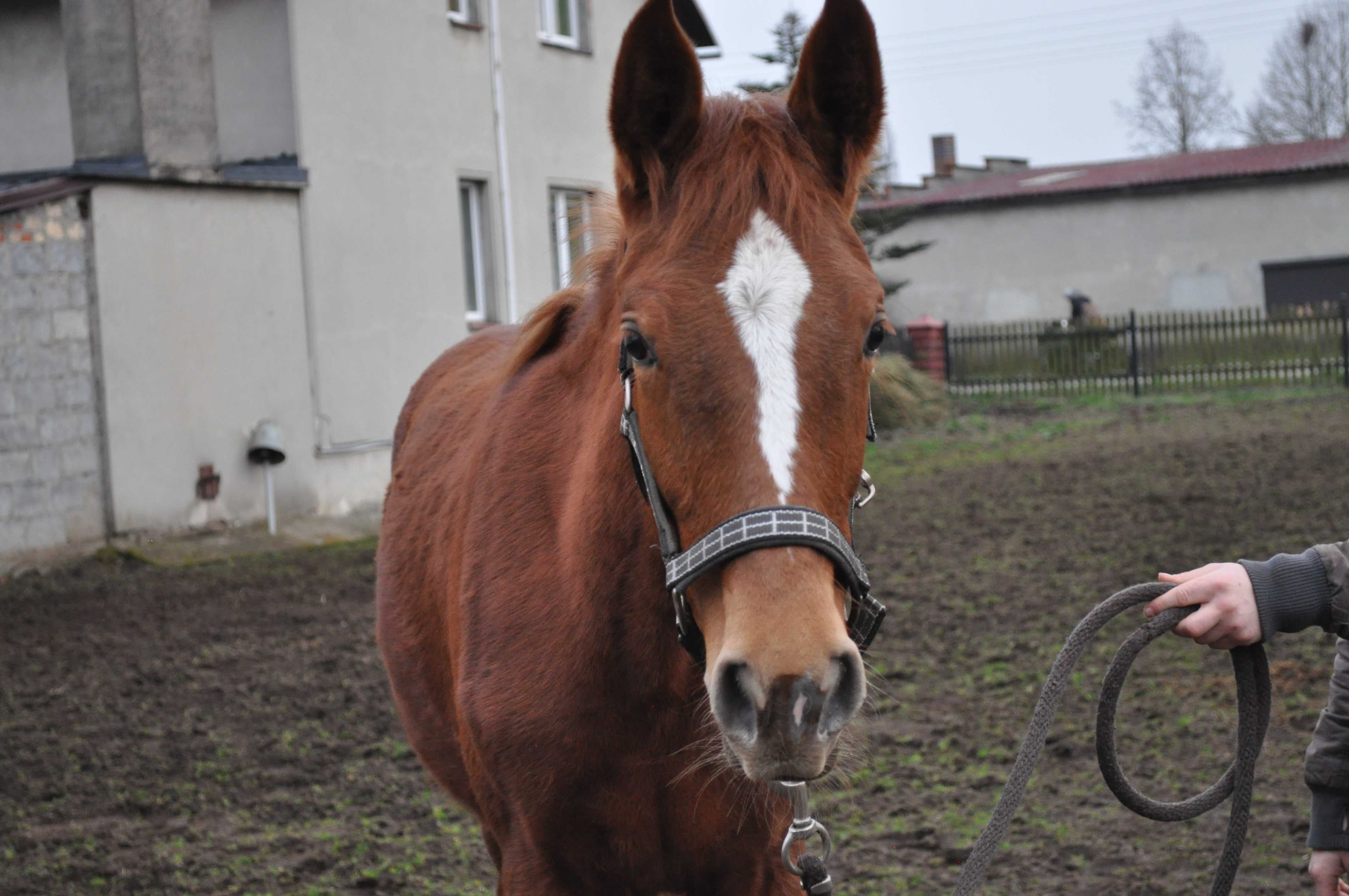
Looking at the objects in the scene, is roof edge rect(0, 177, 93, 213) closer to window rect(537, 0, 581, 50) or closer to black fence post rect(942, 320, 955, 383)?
window rect(537, 0, 581, 50)

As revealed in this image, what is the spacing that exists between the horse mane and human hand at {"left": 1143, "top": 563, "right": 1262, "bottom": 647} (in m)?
0.83

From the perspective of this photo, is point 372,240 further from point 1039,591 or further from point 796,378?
point 796,378

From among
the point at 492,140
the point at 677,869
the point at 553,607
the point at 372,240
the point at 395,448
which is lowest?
the point at 677,869

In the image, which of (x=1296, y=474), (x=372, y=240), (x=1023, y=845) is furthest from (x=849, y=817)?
(x=372, y=240)

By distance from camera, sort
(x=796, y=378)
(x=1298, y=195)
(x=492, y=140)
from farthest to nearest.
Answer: (x=1298, y=195) → (x=492, y=140) → (x=796, y=378)

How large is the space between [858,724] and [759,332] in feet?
2.77

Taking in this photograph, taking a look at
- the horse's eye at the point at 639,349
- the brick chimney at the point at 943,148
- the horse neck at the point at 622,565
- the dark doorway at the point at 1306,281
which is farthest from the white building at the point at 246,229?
the brick chimney at the point at 943,148

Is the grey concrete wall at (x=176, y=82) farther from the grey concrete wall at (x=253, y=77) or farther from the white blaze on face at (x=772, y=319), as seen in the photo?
the white blaze on face at (x=772, y=319)

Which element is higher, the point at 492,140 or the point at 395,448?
the point at 492,140

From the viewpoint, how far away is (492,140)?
44.5 ft

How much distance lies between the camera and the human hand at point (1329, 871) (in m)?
2.12

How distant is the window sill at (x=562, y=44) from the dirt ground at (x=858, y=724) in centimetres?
723

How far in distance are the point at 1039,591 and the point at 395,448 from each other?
434cm

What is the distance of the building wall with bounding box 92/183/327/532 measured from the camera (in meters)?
9.77
